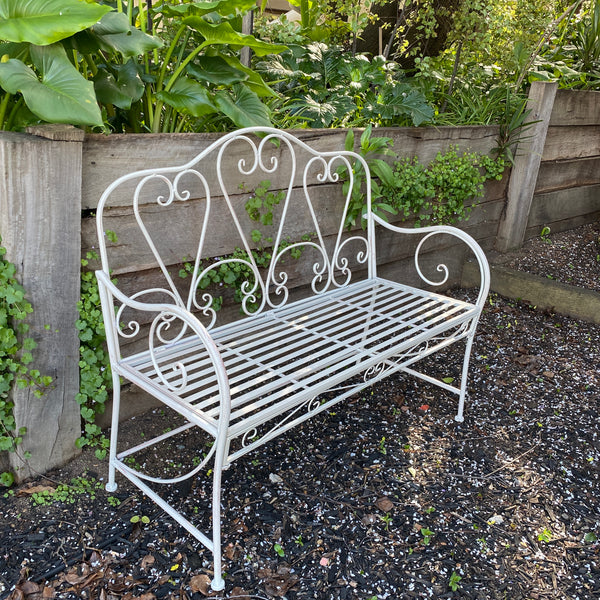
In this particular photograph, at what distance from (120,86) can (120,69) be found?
0.27ft

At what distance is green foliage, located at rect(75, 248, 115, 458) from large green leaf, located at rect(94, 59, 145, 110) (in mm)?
420

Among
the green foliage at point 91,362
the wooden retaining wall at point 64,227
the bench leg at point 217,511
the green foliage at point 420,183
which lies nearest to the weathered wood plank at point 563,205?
the green foliage at point 420,183

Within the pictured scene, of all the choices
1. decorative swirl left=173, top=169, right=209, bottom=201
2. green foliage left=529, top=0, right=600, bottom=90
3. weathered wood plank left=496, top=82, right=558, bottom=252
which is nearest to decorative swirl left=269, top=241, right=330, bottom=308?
decorative swirl left=173, top=169, right=209, bottom=201

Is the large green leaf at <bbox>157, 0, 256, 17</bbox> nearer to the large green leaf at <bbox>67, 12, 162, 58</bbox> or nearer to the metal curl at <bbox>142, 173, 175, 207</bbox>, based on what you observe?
the large green leaf at <bbox>67, 12, 162, 58</bbox>

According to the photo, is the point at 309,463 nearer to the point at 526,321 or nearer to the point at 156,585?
the point at 156,585

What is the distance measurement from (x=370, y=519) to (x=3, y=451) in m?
1.21

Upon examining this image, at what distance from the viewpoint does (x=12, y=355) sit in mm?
1728

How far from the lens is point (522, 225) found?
13.0 feet

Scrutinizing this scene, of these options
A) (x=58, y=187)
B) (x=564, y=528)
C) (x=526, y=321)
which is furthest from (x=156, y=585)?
(x=526, y=321)

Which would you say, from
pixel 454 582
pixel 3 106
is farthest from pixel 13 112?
pixel 454 582

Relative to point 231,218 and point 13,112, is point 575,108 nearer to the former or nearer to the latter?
point 231,218

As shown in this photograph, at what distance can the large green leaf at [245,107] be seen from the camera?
202cm

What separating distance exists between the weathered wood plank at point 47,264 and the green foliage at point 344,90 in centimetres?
129

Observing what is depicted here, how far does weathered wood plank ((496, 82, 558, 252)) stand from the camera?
3.54 metres
